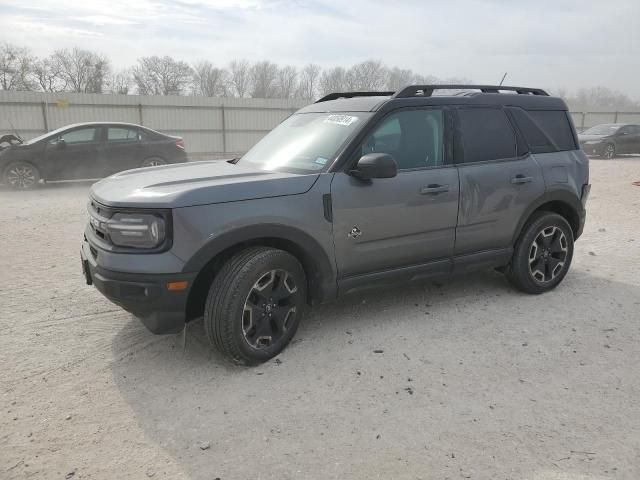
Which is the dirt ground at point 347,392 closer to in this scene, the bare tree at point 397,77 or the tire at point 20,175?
the tire at point 20,175

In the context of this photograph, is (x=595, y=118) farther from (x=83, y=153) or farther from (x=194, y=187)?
(x=194, y=187)

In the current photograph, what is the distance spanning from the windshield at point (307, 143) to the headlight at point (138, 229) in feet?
3.74

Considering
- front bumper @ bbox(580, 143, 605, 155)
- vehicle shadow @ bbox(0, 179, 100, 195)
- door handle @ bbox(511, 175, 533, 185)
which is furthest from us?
front bumper @ bbox(580, 143, 605, 155)

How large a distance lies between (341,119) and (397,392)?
212 cm

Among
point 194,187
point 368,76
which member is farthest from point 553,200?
point 368,76

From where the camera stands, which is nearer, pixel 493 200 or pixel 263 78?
pixel 493 200

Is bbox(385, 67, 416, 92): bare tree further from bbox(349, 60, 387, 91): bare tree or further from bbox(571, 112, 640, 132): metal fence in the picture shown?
bbox(571, 112, 640, 132): metal fence

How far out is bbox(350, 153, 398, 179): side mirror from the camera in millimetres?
3666

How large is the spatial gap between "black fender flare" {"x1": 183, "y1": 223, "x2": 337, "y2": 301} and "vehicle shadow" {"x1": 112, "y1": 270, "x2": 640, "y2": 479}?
0.47m

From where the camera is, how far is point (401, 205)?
4.00m

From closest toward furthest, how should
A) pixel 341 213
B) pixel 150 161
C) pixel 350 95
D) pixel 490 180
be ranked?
pixel 341 213 < pixel 490 180 < pixel 350 95 < pixel 150 161

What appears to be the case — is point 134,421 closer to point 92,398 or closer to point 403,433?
point 92,398

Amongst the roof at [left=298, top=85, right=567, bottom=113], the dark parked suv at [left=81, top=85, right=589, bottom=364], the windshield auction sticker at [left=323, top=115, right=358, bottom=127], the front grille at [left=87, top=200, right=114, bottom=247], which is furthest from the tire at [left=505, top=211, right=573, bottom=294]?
the front grille at [left=87, top=200, right=114, bottom=247]

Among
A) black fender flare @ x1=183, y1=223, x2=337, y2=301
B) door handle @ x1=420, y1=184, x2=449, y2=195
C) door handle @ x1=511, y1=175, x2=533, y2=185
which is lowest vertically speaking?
black fender flare @ x1=183, y1=223, x2=337, y2=301
